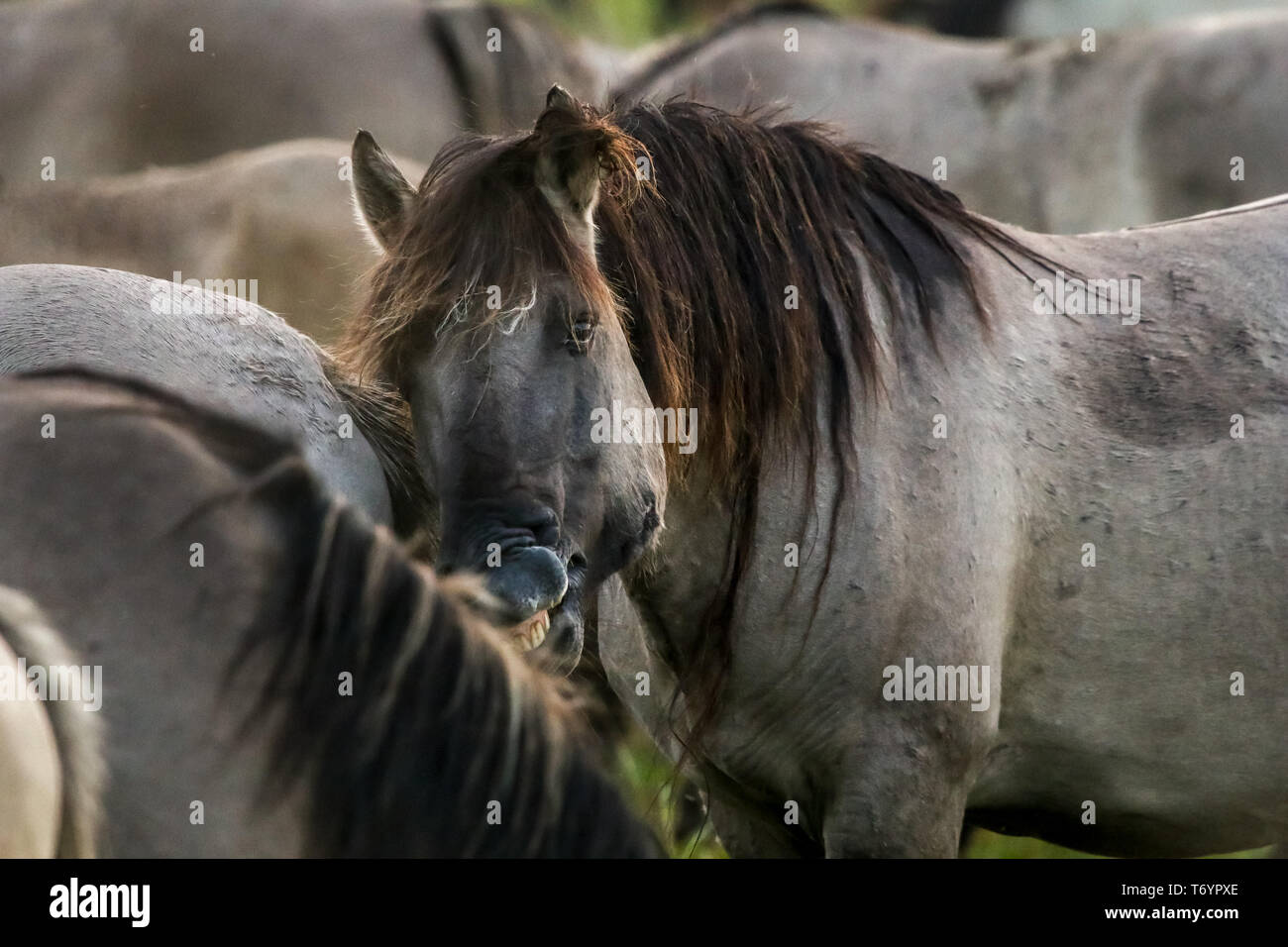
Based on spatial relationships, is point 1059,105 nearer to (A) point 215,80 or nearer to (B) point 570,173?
(A) point 215,80

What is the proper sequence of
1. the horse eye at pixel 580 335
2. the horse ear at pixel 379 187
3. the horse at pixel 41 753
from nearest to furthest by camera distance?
the horse at pixel 41 753
the horse eye at pixel 580 335
the horse ear at pixel 379 187

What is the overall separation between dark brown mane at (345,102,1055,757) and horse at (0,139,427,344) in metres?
2.82

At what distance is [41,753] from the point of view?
5.84 feet

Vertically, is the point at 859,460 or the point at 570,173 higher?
the point at 570,173

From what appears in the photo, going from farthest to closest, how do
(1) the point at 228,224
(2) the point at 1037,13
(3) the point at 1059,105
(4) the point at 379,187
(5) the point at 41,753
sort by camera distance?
(2) the point at 1037,13 < (3) the point at 1059,105 < (1) the point at 228,224 < (4) the point at 379,187 < (5) the point at 41,753

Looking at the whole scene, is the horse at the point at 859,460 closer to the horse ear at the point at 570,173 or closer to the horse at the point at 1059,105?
the horse ear at the point at 570,173

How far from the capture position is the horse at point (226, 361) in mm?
2945

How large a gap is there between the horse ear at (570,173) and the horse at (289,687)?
1070 mm

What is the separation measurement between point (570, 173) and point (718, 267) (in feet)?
1.23

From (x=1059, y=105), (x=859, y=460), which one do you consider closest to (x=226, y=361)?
(x=859, y=460)

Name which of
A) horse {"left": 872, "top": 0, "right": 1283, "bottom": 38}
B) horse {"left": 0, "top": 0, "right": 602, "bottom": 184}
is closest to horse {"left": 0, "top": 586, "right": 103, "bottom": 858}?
horse {"left": 0, "top": 0, "right": 602, "bottom": 184}

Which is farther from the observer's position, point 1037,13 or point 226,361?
point 1037,13

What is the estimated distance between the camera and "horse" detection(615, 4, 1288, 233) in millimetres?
7871

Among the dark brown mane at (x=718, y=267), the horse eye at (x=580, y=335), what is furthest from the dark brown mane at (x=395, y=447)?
the horse eye at (x=580, y=335)
